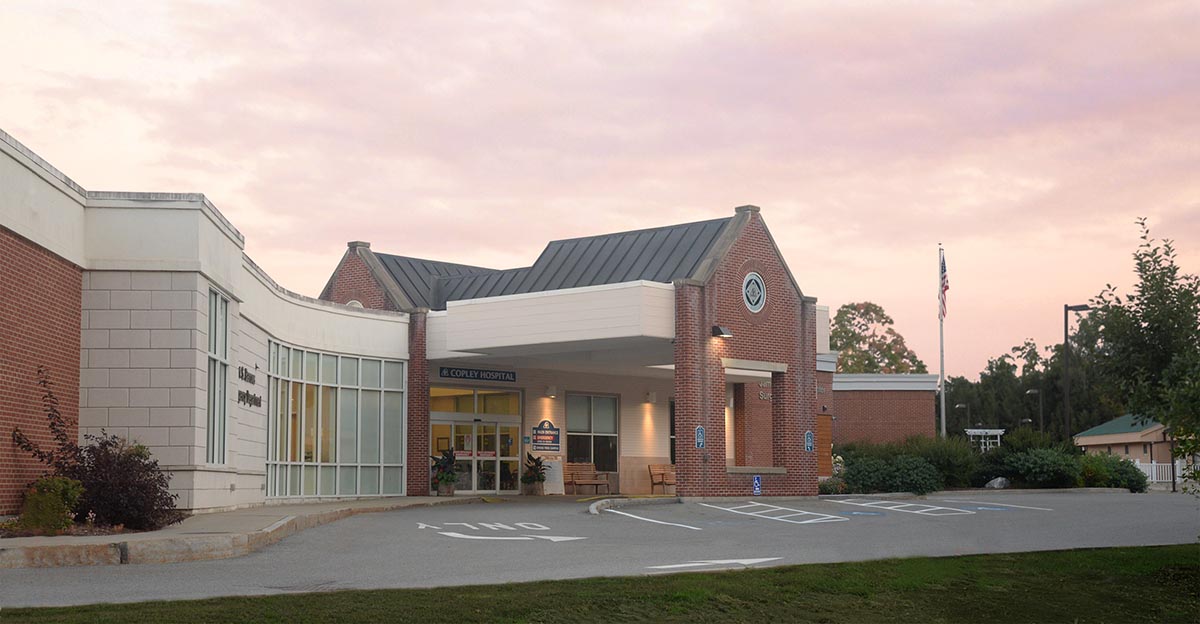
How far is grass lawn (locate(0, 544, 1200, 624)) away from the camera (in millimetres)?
11812

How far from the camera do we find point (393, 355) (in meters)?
32.9

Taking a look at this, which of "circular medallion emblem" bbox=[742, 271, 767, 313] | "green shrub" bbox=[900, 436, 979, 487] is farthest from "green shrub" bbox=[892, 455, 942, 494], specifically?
"circular medallion emblem" bbox=[742, 271, 767, 313]

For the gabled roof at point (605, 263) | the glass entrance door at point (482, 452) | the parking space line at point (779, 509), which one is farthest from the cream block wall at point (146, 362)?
the glass entrance door at point (482, 452)

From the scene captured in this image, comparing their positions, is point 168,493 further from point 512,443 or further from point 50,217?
point 512,443

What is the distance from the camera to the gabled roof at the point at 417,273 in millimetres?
36344

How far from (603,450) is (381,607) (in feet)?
85.3

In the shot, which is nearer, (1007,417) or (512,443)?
(512,443)

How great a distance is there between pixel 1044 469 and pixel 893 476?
5578 mm

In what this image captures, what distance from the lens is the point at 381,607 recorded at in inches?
478

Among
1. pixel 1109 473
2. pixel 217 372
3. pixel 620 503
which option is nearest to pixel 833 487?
pixel 1109 473

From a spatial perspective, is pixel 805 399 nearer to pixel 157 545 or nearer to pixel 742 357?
pixel 742 357

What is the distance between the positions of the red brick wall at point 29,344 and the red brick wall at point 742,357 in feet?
44.5

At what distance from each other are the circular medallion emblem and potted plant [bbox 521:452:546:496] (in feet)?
25.5

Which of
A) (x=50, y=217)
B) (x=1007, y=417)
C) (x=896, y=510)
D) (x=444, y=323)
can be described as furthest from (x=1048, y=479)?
(x=1007, y=417)
